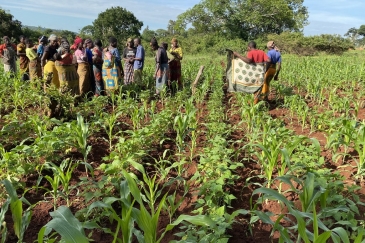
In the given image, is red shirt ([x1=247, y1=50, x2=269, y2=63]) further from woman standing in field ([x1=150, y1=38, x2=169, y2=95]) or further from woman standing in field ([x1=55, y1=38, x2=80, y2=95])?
woman standing in field ([x1=55, y1=38, x2=80, y2=95])

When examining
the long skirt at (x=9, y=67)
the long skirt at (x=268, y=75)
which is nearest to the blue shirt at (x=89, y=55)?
the long skirt at (x=9, y=67)

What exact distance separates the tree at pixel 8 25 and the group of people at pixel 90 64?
21.5 m

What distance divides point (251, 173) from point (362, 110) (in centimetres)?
399

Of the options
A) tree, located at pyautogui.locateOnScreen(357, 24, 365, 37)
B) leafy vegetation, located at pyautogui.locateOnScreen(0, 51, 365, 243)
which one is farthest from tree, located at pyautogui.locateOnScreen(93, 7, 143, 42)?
tree, located at pyautogui.locateOnScreen(357, 24, 365, 37)

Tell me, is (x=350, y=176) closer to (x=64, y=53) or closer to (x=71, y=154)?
(x=71, y=154)

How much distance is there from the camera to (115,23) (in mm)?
41344

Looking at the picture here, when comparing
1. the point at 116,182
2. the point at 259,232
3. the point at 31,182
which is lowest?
the point at 259,232

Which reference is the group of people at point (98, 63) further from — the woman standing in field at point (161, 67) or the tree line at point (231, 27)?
Result: the tree line at point (231, 27)

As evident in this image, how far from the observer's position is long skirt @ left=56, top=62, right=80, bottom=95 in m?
5.52

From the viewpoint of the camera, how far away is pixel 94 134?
461 centimetres

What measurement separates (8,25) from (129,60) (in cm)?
2442

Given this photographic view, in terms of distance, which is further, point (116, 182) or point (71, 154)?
point (71, 154)

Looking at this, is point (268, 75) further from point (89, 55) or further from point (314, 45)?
point (314, 45)

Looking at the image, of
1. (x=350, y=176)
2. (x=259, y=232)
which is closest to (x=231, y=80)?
(x=350, y=176)
